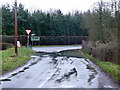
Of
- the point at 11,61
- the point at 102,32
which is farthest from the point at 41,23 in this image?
the point at 11,61

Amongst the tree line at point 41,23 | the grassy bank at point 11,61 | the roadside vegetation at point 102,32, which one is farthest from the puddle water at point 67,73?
the tree line at point 41,23

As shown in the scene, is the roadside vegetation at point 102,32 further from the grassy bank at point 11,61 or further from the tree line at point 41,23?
the tree line at point 41,23

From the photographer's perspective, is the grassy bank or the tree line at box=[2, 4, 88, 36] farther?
the tree line at box=[2, 4, 88, 36]

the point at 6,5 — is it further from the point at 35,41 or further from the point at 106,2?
the point at 106,2

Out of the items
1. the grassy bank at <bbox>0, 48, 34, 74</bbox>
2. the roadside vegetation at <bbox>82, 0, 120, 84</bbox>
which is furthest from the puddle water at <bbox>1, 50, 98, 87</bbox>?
the roadside vegetation at <bbox>82, 0, 120, 84</bbox>

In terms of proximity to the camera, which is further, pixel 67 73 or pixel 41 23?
pixel 41 23

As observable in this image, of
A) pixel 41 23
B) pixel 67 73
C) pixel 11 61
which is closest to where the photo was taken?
pixel 67 73

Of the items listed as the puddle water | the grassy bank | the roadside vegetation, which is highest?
the roadside vegetation

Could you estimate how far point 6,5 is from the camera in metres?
51.1

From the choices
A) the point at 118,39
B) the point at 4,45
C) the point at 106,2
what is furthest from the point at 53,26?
the point at 118,39

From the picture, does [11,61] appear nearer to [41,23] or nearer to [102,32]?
[102,32]

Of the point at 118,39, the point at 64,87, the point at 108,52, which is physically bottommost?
the point at 64,87

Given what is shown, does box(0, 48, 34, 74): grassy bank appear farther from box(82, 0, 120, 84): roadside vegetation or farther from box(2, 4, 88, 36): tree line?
box(2, 4, 88, 36): tree line

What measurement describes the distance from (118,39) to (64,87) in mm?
3725
